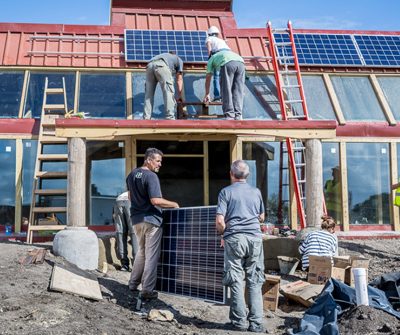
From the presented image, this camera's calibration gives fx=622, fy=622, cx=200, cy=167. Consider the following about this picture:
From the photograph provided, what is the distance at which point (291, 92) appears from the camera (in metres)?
14.2

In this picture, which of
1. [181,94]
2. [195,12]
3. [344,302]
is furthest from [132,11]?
[344,302]

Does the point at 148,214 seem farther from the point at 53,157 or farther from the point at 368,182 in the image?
the point at 368,182

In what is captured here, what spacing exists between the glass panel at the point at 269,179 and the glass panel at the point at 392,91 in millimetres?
3071

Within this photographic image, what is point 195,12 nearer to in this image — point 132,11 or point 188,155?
point 132,11

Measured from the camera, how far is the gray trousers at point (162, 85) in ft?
37.0

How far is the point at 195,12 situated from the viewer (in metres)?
16.8

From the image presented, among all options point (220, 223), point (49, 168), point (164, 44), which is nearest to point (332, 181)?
point (164, 44)

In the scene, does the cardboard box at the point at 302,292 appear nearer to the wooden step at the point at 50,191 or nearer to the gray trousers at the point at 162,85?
the gray trousers at the point at 162,85


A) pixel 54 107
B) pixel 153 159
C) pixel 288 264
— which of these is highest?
pixel 54 107

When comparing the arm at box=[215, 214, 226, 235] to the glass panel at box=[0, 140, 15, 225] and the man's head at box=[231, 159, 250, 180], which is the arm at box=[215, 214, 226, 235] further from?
the glass panel at box=[0, 140, 15, 225]

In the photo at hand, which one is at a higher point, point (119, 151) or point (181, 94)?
point (181, 94)

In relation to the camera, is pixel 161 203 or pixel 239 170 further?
pixel 161 203

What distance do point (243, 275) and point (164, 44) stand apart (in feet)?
29.5

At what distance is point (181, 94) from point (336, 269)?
5446mm
